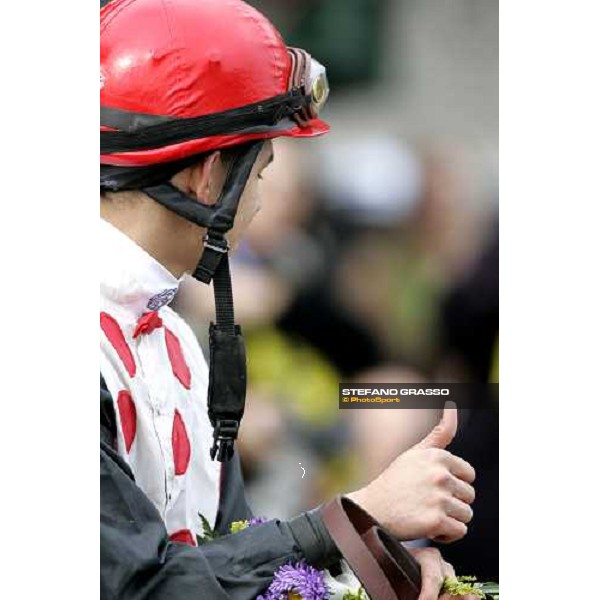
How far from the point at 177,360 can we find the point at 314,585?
38cm

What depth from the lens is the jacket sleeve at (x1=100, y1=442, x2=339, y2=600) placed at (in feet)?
4.02

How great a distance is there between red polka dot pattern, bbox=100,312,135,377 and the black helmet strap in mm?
116

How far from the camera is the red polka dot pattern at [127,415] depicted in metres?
1.34

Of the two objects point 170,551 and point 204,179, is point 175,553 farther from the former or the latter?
point 204,179

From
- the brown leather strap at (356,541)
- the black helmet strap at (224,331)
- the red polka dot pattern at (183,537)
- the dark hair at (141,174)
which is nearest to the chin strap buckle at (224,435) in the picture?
the black helmet strap at (224,331)

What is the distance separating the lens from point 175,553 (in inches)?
49.3

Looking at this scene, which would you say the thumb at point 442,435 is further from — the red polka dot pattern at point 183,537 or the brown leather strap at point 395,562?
the red polka dot pattern at point 183,537

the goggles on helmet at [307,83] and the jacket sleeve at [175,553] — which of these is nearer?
the jacket sleeve at [175,553]

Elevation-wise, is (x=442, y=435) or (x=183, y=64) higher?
(x=183, y=64)

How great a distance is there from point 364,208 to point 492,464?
1.28ft

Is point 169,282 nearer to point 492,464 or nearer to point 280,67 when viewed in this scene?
point 280,67

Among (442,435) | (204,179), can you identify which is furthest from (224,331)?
(442,435)

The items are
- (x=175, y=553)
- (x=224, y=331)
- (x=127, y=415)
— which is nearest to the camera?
(x=175, y=553)
